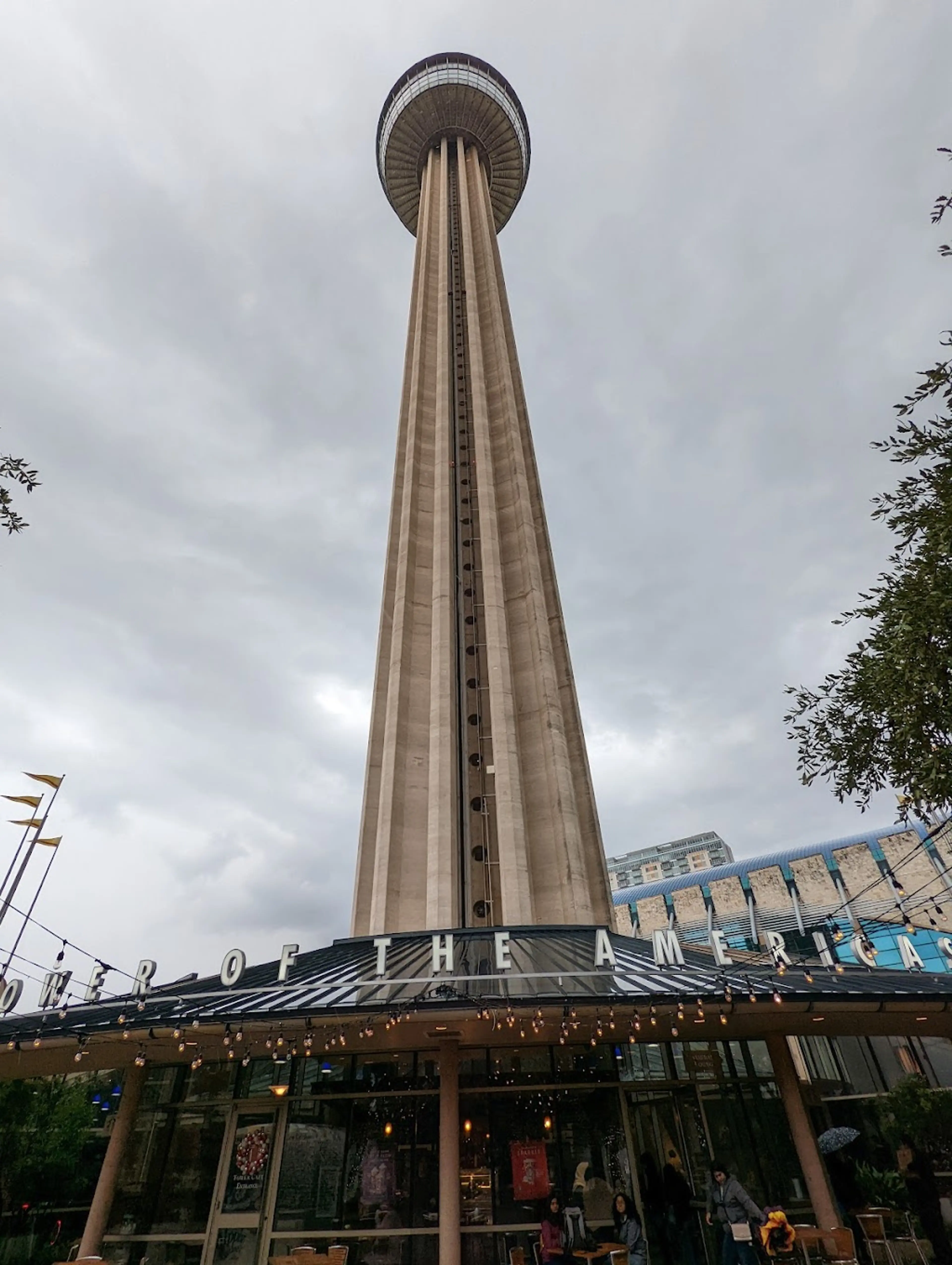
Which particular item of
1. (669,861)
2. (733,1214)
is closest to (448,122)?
(733,1214)

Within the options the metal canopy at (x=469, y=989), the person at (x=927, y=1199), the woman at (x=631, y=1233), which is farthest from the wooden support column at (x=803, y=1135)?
the woman at (x=631, y=1233)

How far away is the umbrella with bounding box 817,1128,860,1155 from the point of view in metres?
15.8

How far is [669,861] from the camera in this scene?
133000 mm

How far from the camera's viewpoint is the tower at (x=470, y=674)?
23.9m

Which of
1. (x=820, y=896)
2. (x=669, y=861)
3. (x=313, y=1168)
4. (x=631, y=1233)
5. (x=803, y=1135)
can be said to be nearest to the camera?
(x=631, y=1233)

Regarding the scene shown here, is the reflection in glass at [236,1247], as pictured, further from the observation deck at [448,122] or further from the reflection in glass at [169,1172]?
the observation deck at [448,122]

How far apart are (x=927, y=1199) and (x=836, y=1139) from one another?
90.8 inches

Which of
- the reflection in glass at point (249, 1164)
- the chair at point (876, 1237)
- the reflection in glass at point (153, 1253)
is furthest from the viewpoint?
the reflection in glass at point (249, 1164)

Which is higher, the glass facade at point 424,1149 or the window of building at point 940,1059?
the window of building at point 940,1059

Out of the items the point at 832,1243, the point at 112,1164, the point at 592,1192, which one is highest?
the point at 112,1164

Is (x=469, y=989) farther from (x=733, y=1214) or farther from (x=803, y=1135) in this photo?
(x=803, y=1135)

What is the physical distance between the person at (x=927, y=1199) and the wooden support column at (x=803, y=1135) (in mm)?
1587

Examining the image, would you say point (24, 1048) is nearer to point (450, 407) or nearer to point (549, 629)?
point (549, 629)

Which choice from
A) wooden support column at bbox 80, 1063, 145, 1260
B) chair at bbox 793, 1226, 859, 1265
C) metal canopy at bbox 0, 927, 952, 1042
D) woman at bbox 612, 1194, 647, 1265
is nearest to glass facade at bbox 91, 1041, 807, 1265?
wooden support column at bbox 80, 1063, 145, 1260
